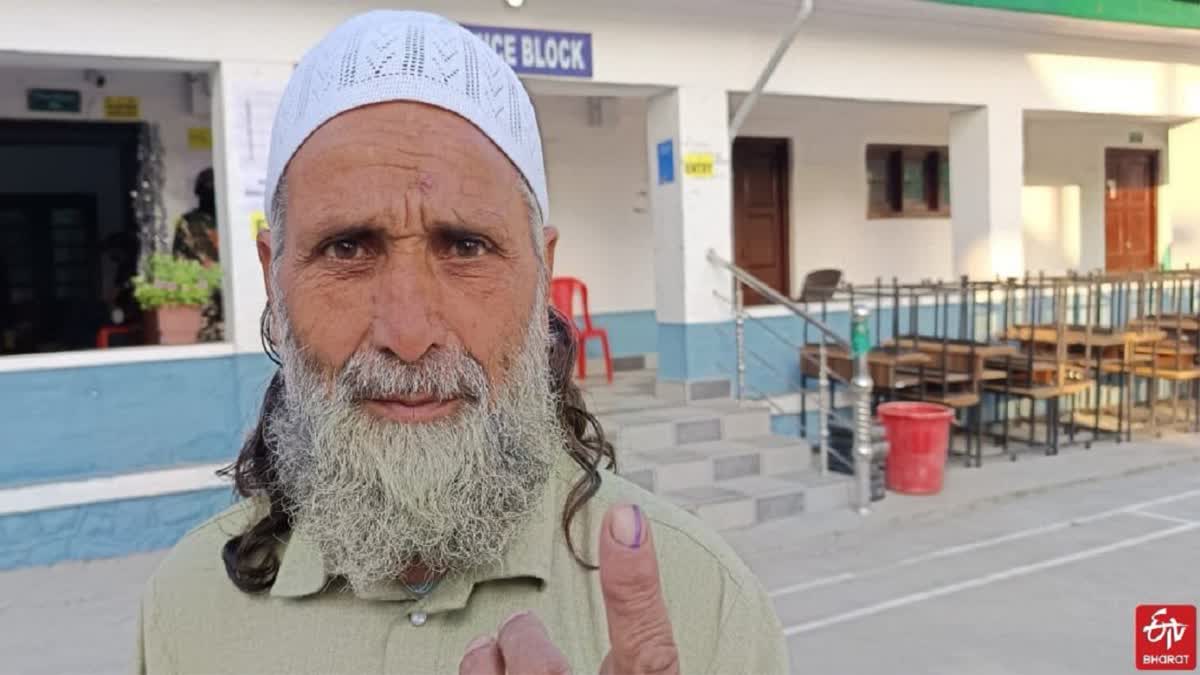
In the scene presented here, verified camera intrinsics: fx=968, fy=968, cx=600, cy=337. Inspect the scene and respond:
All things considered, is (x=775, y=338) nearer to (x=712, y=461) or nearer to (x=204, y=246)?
(x=712, y=461)

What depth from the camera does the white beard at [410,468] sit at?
1.15 meters

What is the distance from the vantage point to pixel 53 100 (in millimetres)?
6434

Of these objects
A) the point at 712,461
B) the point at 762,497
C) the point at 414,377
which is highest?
the point at 414,377

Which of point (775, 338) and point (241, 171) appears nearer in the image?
point (241, 171)

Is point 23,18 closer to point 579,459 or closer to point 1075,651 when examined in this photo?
point 579,459

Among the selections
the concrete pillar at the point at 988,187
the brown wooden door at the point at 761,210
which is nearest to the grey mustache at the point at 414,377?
the concrete pillar at the point at 988,187

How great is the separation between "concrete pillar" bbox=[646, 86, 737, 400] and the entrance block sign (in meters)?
3.92

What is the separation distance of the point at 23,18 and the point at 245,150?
4.01ft

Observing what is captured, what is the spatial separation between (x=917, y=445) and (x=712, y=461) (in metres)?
1.48

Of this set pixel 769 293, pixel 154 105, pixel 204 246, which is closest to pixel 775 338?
pixel 769 293

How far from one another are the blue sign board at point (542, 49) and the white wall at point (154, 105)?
2.25 m

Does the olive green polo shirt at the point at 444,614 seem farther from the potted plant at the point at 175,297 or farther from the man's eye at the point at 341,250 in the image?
the potted plant at the point at 175,297

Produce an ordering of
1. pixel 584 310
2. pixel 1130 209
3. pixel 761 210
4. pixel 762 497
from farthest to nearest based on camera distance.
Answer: pixel 1130 209 → pixel 761 210 → pixel 584 310 → pixel 762 497

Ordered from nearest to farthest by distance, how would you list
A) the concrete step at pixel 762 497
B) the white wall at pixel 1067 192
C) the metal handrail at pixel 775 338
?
the concrete step at pixel 762 497 < the metal handrail at pixel 775 338 < the white wall at pixel 1067 192
